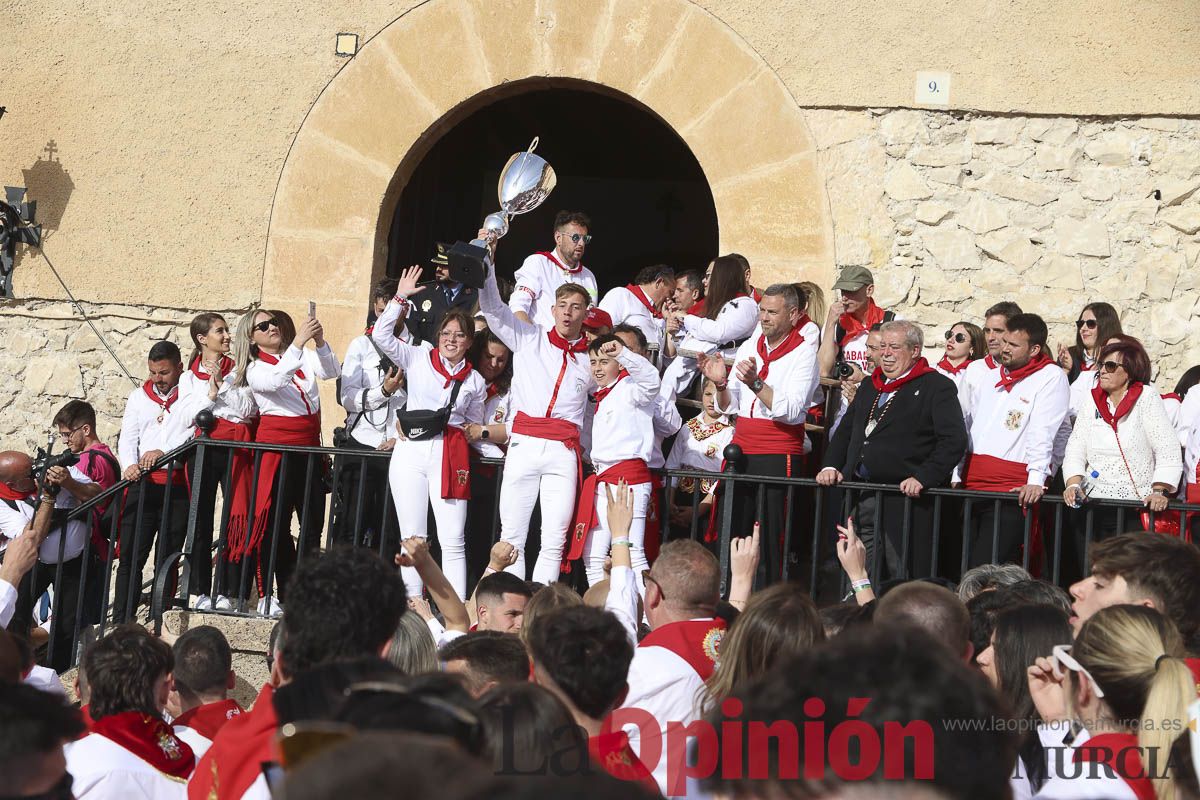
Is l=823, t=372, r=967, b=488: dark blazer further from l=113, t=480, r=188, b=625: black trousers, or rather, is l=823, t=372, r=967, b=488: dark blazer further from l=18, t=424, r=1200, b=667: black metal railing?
l=113, t=480, r=188, b=625: black trousers

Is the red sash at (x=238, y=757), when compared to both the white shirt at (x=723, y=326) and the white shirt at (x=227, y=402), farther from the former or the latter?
the white shirt at (x=723, y=326)

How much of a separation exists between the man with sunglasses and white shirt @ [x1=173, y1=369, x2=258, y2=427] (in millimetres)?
1610

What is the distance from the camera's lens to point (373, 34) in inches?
358

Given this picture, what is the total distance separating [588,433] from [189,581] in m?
2.28

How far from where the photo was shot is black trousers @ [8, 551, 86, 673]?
23.1 ft

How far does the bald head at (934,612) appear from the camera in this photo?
379 cm

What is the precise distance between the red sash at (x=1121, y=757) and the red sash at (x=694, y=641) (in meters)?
1.21

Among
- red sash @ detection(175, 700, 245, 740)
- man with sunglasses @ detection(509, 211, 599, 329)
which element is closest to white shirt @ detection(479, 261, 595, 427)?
man with sunglasses @ detection(509, 211, 599, 329)

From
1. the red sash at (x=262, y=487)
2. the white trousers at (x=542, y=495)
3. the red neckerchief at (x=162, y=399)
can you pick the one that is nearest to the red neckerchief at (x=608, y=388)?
the white trousers at (x=542, y=495)

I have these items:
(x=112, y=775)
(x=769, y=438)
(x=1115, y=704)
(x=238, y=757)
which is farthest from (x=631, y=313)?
(x=238, y=757)

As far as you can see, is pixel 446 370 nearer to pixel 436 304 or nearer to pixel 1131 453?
pixel 436 304

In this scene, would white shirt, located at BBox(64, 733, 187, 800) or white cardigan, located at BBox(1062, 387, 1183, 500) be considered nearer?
white shirt, located at BBox(64, 733, 187, 800)

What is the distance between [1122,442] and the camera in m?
6.50

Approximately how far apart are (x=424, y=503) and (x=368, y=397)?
1.09 metres
